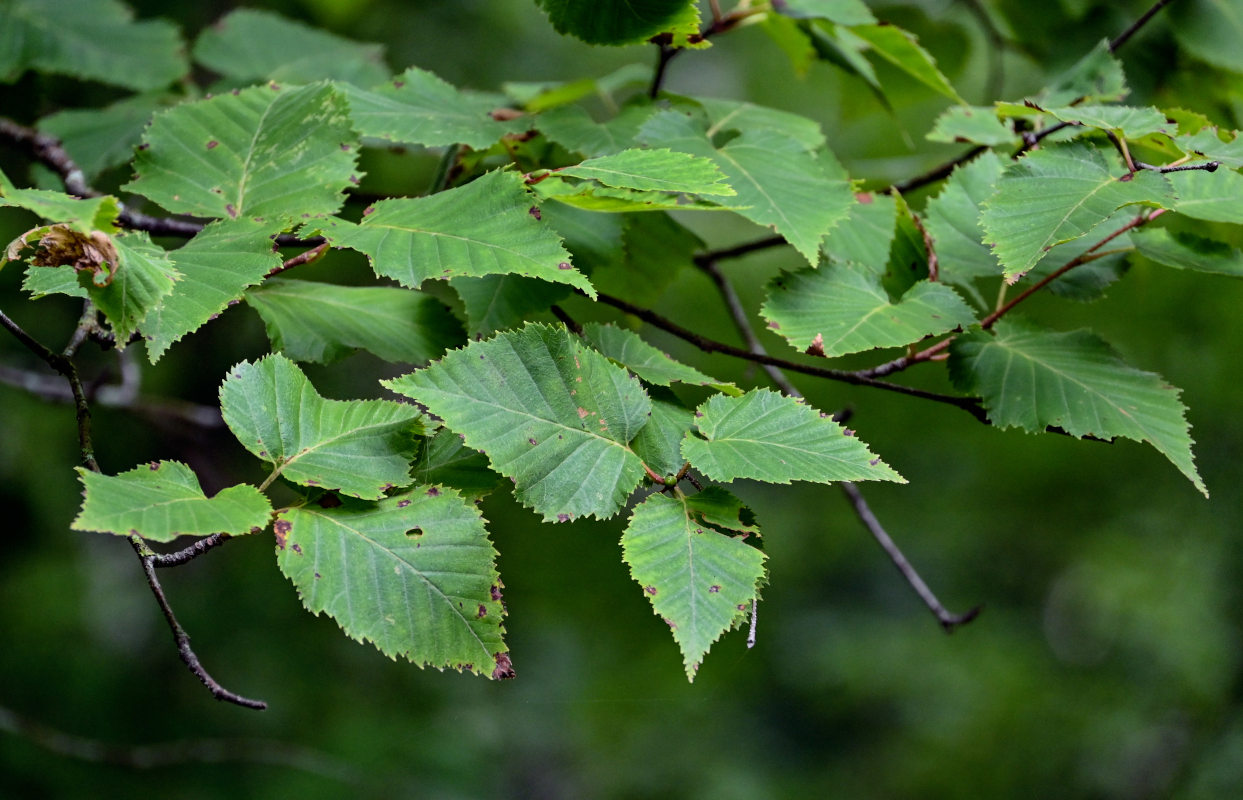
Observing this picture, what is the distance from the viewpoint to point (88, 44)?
5.62ft

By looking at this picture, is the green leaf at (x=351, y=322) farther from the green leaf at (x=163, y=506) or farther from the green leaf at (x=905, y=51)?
the green leaf at (x=905, y=51)

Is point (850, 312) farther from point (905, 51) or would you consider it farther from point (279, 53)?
point (279, 53)

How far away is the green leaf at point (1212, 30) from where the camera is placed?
152 cm

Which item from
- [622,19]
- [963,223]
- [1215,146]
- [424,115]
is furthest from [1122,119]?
[424,115]

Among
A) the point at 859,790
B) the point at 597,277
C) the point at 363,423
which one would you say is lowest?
the point at 859,790

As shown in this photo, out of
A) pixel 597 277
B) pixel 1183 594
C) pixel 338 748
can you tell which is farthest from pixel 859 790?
pixel 597 277

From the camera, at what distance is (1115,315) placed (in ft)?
12.1

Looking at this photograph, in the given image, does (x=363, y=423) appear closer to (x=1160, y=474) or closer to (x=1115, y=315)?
(x=1115, y=315)

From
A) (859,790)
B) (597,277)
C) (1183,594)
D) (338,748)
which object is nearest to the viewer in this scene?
(597,277)

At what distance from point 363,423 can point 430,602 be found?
0.60 ft

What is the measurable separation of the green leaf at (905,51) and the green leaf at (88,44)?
1.23m

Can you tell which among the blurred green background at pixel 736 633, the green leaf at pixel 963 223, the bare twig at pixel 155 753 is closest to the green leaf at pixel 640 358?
the green leaf at pixel 963 223

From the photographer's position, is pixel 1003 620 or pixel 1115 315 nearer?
pixel 1115 315

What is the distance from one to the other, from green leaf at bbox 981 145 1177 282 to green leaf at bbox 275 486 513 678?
21.1 inches
